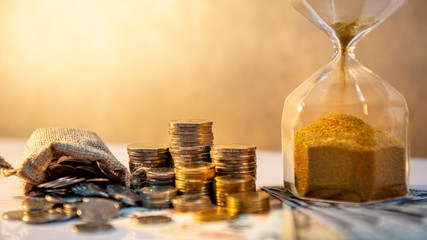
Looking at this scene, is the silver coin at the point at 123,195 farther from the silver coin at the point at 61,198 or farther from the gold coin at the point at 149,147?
the gold coin at the point at 149,147

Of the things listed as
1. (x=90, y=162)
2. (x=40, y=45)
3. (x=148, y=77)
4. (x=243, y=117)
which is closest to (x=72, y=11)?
(x=40, y=45)

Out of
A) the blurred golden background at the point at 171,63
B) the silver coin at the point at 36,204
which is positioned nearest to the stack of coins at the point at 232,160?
the silver coin at the point at 36,204

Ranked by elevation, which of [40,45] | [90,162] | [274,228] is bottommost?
[274,228]

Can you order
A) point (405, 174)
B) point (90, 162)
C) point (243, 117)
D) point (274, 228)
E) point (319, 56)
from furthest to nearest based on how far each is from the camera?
point (243, 117) < point (319, 56) < point (90, 162) < point (405, 174) < point (274, 228)

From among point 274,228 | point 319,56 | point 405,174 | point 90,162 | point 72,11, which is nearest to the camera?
point 274,228

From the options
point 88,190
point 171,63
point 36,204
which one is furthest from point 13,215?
point 171,63

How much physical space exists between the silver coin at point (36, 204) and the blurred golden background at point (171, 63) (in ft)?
7.17

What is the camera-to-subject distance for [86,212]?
A: 128cm

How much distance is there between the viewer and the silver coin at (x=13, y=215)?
4.26 ft

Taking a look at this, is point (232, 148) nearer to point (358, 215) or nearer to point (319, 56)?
point (358, 215)

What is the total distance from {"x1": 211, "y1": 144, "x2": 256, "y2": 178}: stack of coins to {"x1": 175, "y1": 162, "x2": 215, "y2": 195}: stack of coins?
4cm

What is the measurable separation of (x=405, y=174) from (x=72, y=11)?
10.0 ft

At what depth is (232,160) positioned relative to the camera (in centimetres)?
152

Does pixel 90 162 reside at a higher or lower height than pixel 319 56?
lower
